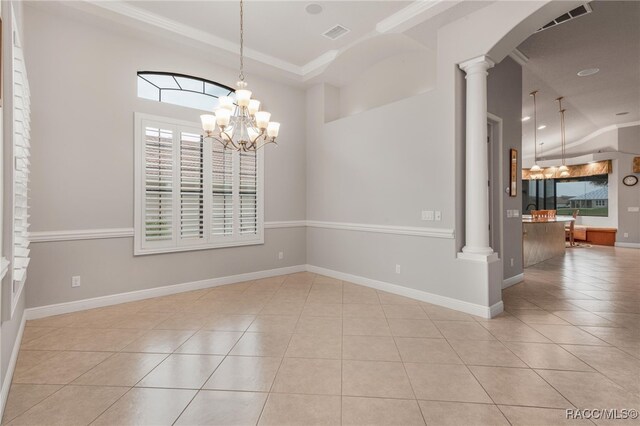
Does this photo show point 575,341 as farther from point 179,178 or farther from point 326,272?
point 179,178

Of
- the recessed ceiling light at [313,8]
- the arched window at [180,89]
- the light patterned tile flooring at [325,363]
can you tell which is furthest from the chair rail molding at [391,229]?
the recessed ceiling light at [313,8]

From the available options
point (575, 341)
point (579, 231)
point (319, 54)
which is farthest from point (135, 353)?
point (579, 231)

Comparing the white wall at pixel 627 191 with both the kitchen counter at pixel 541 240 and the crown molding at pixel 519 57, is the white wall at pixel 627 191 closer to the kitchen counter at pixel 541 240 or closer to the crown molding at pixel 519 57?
the kitchen counter at pixel 541 240

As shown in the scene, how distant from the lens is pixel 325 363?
95.7 inches

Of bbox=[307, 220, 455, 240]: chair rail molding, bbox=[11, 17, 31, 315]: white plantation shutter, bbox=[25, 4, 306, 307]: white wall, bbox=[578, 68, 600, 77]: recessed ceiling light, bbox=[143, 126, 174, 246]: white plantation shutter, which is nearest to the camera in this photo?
bbox=[11, 17, 31, 315]: white plantation shutter

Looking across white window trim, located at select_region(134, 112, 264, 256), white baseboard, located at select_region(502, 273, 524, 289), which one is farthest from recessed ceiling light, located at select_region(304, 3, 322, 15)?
white baseboard, located at select_region(502, 273, 524, 289)

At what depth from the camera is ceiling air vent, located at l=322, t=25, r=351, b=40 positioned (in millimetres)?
4168

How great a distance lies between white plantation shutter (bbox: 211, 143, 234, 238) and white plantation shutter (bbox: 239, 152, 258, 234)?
7.8 inches

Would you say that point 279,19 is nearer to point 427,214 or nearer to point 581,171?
point 427,214

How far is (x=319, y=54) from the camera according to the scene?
16.0 feet

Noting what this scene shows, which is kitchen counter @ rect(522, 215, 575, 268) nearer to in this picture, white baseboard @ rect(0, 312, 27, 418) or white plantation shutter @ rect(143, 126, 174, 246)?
white plantation shutter @ rect(143, 126, 174, 246)

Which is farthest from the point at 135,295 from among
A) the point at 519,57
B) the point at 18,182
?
the point at 519,57

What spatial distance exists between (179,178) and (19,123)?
200 cm

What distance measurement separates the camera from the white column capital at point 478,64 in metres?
3.48
